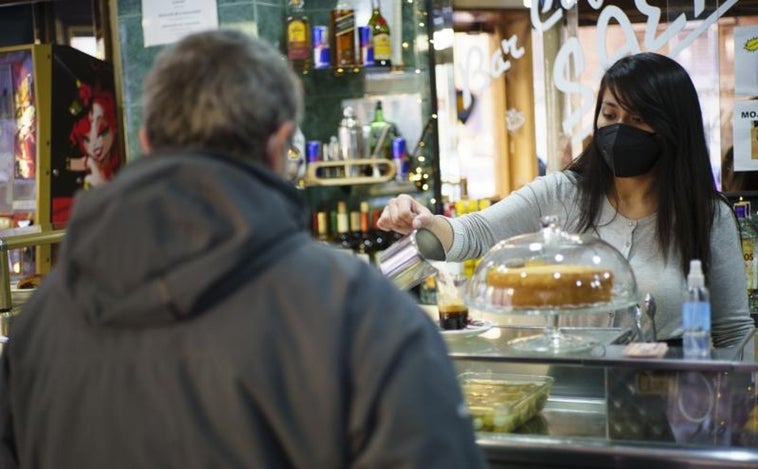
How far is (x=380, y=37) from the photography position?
16.6 feet

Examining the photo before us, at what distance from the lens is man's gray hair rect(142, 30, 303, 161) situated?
1.26m

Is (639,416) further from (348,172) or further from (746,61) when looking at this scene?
(348,172)

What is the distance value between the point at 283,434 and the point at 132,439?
20cm

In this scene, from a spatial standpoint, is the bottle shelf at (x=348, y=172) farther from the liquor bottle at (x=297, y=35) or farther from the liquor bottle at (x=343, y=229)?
the liquor bottle at (x=297, y=35)

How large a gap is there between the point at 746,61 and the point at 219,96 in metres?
3.36

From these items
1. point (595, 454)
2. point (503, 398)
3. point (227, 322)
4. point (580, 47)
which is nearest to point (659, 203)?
point (503, 398)

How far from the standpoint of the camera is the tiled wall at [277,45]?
200 inches

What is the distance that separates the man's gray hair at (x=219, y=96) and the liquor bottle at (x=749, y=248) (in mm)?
A: 2933

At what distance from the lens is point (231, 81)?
1261mm

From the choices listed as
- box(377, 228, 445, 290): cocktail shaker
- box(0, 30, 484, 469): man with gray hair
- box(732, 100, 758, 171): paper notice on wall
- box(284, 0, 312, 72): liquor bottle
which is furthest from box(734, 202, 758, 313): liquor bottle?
box(0, 30, 484, 469): man with gray hair

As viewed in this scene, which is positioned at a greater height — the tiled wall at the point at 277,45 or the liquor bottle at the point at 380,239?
the tiled wall at the point at 277,45

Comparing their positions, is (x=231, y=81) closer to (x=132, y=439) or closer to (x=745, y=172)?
(x=132, y=439)

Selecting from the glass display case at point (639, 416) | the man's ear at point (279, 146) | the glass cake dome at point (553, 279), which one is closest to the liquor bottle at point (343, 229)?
the glass cake dome at point (553, 279)

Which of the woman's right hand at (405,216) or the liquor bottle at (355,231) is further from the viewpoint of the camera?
the liquor bottle at (355,231)
